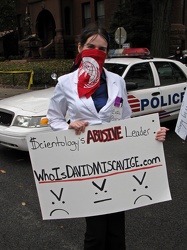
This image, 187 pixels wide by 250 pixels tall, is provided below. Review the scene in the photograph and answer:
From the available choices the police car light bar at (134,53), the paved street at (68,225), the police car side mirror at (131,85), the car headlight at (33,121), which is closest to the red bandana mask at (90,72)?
the paved street at (68,225)

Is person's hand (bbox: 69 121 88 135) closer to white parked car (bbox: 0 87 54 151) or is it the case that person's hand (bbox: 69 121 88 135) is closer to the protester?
the protester

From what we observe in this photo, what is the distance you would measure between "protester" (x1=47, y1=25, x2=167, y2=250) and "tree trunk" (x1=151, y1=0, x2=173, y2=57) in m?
11.5

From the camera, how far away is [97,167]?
2170 millimetres

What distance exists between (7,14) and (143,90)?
29.8m

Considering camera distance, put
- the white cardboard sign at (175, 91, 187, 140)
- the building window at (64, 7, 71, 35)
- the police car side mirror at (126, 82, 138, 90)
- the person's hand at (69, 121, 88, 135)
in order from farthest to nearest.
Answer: the building window at (64, 7, 71, 35)
the police car side mirror at (126, 82, 138, 90)
the white cardboard sign at (175, 91, 187, 140)
the person's hand at (69, 121, 88, 135)

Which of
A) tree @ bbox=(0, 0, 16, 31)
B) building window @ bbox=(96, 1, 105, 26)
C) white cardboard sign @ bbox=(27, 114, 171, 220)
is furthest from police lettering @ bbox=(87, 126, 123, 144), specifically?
tree @ bbox=(0, 0, 16, 31)

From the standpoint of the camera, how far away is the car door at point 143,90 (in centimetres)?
603

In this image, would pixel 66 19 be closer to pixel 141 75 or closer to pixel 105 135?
pixel 141 75

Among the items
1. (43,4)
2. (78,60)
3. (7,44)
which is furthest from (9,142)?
(7,44)

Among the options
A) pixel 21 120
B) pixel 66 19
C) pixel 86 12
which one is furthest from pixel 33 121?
pixel 66 19

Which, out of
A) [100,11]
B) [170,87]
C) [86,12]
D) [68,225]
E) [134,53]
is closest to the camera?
[68,225]

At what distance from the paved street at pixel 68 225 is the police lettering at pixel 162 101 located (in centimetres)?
193

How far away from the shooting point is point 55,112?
7.63 ft

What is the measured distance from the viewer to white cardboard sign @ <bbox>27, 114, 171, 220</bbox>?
7.01 ft
